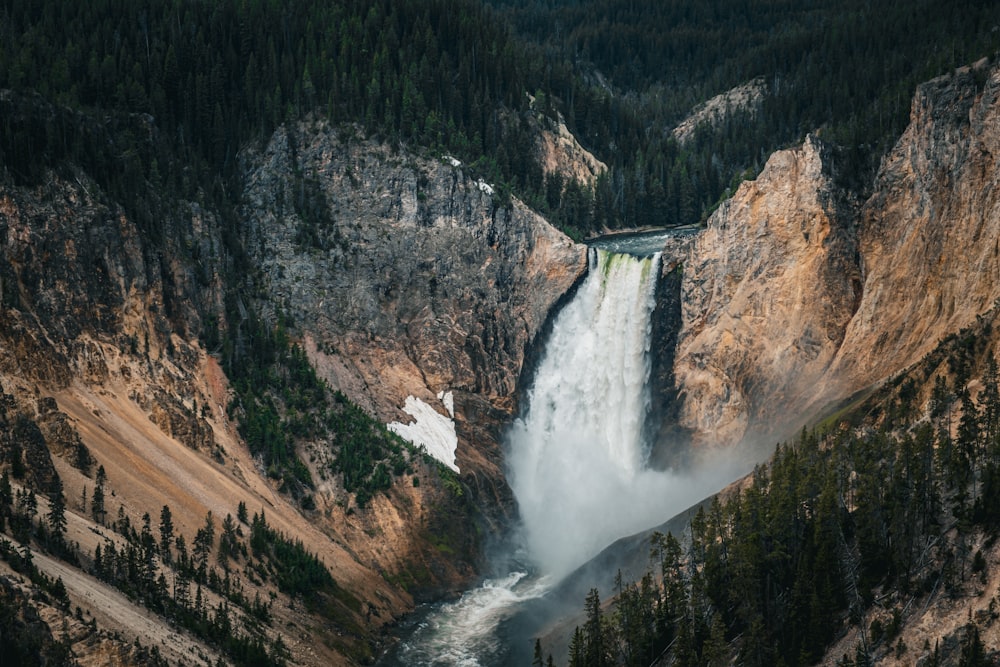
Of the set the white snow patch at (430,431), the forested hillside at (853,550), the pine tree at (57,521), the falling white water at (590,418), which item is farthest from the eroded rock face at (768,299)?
the pine tree at (57,521)

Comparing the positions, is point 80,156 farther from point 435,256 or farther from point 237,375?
point 435,256

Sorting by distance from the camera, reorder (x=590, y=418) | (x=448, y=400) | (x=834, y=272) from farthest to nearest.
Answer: (x=590, y=418) < (x=448, y=400) < (x=834, y=272)

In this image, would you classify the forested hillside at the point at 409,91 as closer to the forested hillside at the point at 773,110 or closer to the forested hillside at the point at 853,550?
the forested hillside at the point at 773,110

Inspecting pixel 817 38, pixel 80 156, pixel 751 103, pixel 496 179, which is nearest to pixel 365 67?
pixel 496 179

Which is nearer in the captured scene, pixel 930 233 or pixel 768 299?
pixel 930 233

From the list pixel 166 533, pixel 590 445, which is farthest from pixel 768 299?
pixel 166 533

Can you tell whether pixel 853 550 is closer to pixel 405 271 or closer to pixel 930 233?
pixel 930 233

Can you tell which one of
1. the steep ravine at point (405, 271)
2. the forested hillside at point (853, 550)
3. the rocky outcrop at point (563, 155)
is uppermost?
the rocky outcrop at point (563, 155)
